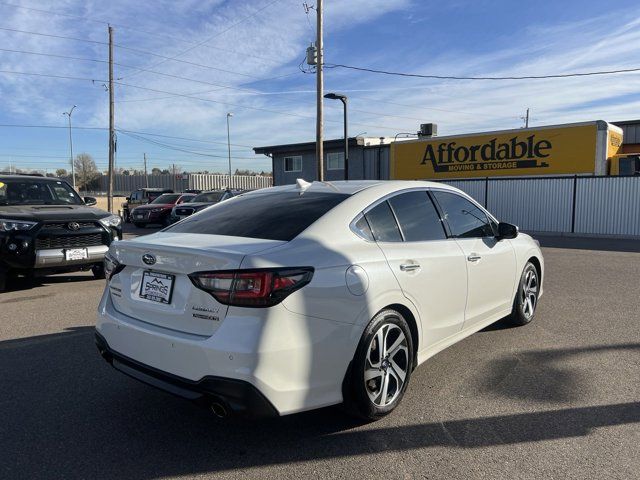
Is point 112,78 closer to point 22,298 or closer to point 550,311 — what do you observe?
point 22,298

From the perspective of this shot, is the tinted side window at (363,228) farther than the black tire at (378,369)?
Yes

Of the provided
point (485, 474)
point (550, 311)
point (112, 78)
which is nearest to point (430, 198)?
point (485, 474)

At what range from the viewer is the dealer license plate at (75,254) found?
25.0 ft

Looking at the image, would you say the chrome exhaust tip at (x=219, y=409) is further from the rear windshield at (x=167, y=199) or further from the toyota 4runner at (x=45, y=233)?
the rear windshield at (x=167, y=199)

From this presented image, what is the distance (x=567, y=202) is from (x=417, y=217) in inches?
717

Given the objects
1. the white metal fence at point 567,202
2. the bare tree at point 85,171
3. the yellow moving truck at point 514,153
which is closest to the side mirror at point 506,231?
the white metal fence at point 567,202

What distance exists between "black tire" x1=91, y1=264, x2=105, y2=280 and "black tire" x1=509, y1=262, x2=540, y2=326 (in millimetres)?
6347

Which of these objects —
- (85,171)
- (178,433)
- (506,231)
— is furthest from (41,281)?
(85,171)

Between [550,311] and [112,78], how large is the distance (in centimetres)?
2885

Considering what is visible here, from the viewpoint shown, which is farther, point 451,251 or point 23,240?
point 23,240

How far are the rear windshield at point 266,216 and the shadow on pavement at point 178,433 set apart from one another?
127 cm

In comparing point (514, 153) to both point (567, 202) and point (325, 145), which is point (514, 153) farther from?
point (325, 145)

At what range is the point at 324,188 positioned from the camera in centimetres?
420

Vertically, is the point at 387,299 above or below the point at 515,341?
above
